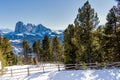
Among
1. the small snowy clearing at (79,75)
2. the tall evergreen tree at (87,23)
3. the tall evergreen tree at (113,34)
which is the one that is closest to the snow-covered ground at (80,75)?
the small snowy clearing at (79,75)

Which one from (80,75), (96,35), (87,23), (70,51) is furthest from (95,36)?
(80,75)

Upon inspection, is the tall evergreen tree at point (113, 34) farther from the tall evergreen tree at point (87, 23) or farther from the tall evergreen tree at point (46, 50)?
the tall evergreen tree at point (46, 50)

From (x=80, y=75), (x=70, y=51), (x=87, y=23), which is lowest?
(x=80, y=75)

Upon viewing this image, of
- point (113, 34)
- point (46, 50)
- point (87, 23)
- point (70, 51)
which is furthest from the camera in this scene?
point (46, 50)

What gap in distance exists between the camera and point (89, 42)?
133ft

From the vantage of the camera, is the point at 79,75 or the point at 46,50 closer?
the point at 79,75

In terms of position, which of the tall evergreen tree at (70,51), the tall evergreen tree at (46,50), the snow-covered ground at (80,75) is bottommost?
the snow-covered ground at (80,75)

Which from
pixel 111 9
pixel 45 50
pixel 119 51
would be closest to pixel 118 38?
pixel 119 51

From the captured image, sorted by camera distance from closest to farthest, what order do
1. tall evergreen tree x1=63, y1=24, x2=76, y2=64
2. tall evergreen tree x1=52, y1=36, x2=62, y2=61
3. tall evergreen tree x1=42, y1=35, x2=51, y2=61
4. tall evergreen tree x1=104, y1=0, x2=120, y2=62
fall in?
tall evergreen tree x1=104, y1=0, x2=120, y2=62, tall evergreen tree x1=63, y1=24, x2=76, y2=64, tall evergreen tree x1=42, y1=35, x2=51, y2=61, tall evergreen tree x1=52, y1=36, x2=62, y2=61

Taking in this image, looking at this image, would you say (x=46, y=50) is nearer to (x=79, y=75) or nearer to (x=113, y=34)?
(x=113, y=34)

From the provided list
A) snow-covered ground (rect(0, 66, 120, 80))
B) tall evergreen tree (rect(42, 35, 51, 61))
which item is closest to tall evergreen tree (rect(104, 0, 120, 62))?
snow-covered ground (rect(0, 66, 120, 80))

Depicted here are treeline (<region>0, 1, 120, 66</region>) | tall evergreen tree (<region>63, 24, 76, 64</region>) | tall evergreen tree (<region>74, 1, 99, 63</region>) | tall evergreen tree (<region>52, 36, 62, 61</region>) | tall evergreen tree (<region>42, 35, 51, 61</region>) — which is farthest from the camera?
tall evergreen tree (<region>52, 36, 62, 61</region>)

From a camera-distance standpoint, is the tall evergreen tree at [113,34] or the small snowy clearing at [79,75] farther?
the tall evergreen tree at [113,34]

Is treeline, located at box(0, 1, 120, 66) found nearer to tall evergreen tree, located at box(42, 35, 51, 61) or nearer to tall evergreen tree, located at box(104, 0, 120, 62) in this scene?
tall evergreen tree, located at box(104, 0, 120, 62)
